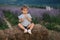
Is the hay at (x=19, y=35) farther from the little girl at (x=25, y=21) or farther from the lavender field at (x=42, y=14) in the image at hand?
the lavender field at (x=42, y=14)

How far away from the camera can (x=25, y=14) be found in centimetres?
506

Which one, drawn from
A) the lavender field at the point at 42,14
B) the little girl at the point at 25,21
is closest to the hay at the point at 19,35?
the little girl at the point at 25,21

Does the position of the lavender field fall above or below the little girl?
below

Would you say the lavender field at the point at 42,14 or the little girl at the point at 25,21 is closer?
the little girl at the point at 25,21

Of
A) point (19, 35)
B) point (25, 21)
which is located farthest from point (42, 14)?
point (19, 35)

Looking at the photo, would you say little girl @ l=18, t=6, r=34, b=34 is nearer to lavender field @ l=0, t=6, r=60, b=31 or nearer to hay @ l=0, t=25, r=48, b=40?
hay @ l=0, t=25, r=48, b=40

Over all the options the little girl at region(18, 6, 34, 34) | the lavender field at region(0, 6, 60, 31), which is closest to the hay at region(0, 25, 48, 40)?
the little girl at region(18, 6, 34, 34)

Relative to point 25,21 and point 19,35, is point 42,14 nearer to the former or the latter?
point 25,21

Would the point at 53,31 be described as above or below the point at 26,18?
below

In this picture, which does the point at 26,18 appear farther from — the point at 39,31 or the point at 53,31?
the point at 53,31

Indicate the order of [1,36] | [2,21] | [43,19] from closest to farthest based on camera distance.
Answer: [1,36] → [2,21] → [43,19]

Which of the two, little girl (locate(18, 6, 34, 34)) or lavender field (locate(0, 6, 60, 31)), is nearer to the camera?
little girl (locate(18, 6, 34, 34))

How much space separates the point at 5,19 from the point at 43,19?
111 centimetres

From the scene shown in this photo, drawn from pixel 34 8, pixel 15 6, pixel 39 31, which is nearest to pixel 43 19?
pixel 34 8
